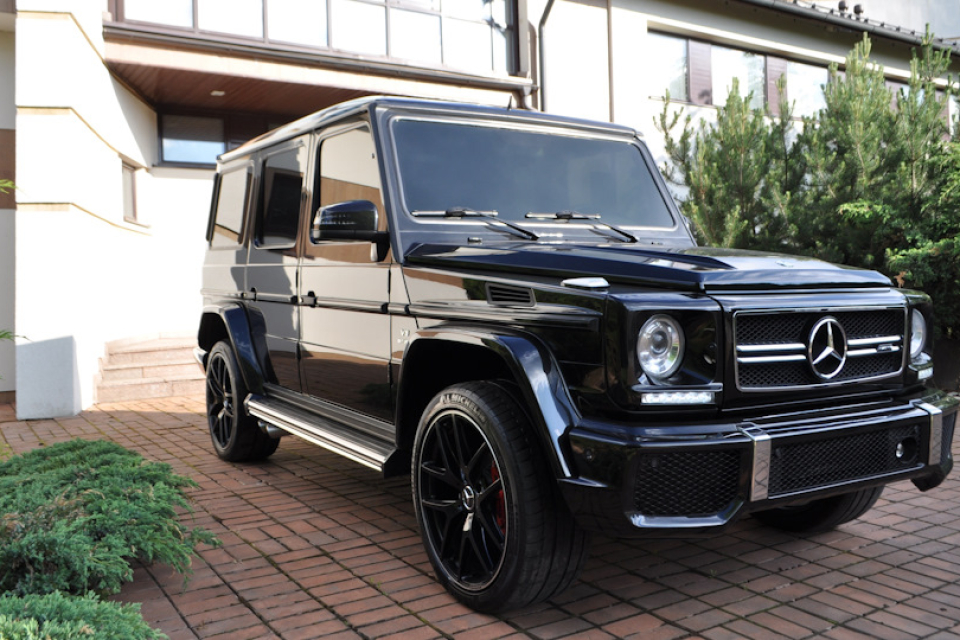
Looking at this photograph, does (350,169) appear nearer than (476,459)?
No

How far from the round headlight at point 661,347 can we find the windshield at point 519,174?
4.42 feet

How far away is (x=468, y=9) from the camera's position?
12.3 metres

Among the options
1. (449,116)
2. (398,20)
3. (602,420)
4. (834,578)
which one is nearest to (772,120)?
(398,20)

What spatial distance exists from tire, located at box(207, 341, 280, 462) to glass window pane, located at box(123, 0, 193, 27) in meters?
6.15

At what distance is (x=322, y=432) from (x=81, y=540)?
1.25 meters

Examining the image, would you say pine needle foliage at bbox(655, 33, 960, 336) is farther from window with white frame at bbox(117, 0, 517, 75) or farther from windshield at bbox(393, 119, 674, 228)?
window with white frame at bbox(117, 0, 517, 75)

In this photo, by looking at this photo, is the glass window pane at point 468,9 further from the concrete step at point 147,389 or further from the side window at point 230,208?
the side window at point 230,208

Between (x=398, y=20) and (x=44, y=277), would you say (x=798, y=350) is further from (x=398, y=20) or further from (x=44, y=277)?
(x=398, y=20)

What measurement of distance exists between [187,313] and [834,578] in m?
10.2

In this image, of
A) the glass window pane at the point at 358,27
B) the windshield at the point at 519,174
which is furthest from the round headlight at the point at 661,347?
the glass window pane at the point at 358,27

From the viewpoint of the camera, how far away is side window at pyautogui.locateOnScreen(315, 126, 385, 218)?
3791 millimetres

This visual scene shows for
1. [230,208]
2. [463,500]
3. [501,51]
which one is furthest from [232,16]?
[463,500]

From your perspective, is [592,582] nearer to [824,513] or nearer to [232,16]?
[824,513]

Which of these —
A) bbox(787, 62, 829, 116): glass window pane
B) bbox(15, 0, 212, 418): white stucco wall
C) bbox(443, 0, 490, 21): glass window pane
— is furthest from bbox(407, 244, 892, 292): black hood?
bbox(787, 62, 829, 116): glass window pane
